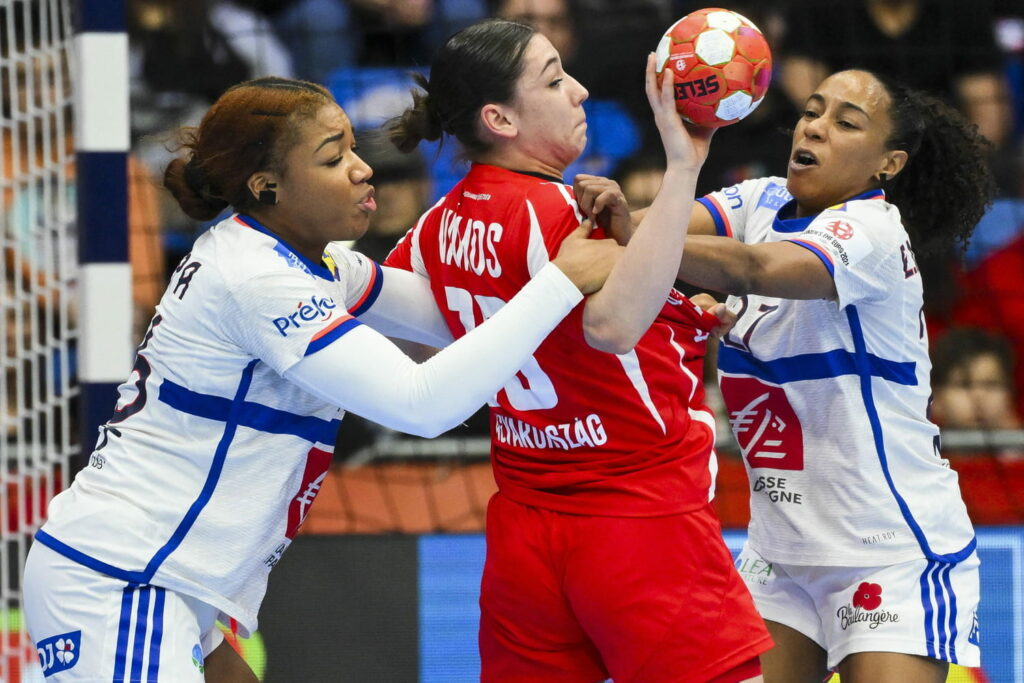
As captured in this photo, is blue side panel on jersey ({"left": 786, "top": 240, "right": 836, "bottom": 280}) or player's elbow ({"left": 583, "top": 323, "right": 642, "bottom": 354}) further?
blue side panel on jersey ({"left": 786, "top": 240, "right": 836, "bottom": 280})

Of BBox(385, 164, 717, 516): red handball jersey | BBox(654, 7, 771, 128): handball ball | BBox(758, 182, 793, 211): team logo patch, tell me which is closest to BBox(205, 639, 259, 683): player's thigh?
BBox(385, 164, 717, 516): red handball jersey

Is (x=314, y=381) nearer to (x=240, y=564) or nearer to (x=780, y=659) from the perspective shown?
(x=240, y=564)

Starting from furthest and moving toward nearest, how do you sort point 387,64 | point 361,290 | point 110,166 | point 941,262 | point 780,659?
1. point 387,64
2. point 941,262
3. point 110,166
4. point 780,659
5. point 361,290

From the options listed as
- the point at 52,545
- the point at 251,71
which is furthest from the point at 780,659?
the point at 251,71

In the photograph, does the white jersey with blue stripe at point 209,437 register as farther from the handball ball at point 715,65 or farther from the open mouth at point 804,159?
the open mouth at point 804,159

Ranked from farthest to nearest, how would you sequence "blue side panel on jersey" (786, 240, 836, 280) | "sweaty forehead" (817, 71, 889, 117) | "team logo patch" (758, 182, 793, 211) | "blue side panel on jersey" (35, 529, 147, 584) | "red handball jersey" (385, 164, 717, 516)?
1. "team logo patch" (758, 182, 793, 211)
2. "sweaty forehead" (817, 71, 889, 117)
3. "blue side panel on jersey" (786, 240, 836, 280)
4. "red handball jersey" (385, 164, 717, 516)
5. "blue side panel on jersey" (35, 529, 147, 584)

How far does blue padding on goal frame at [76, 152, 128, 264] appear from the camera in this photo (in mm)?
3482

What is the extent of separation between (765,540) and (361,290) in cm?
116

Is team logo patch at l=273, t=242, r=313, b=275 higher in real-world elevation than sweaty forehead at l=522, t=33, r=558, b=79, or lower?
lower

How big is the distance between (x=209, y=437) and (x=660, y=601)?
0.93 meters

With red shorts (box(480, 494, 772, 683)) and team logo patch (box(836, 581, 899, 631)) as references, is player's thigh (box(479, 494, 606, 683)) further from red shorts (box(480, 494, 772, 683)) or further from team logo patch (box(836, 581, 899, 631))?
team logo patch (box(836, 581, 899, 631))

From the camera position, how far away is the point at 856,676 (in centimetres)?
299

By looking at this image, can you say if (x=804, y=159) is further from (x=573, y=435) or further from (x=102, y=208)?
(x=102, y=208)

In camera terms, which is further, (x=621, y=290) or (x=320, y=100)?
(x=320, y=100)
